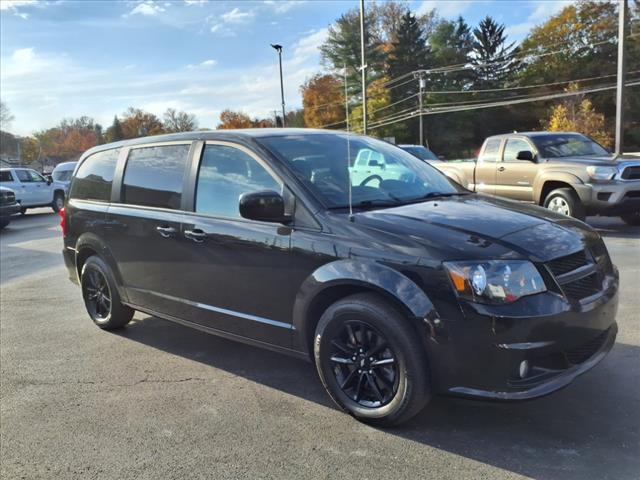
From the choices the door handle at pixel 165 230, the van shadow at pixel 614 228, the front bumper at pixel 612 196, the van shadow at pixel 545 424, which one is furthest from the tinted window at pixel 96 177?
the van shadow at pixel 614 228

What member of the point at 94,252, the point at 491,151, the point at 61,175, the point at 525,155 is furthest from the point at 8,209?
the point at 525,155

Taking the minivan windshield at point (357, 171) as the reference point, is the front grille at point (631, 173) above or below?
below

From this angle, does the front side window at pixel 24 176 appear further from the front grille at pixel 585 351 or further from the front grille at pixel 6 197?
the front grille at pixel 585 351

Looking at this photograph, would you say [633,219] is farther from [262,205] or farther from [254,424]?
[254,424]

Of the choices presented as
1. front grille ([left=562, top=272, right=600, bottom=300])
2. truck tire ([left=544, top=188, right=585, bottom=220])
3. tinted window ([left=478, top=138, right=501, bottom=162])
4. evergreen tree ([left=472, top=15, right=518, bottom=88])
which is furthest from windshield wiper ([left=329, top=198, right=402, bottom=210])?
evergreen tree ([left=472, top=15, right=518, bottom=88])

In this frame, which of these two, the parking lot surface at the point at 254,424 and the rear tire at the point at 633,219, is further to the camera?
the rear tire at the point at 633,219

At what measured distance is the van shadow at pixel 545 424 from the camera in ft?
9.29

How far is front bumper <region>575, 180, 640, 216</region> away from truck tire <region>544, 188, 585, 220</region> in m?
0.17

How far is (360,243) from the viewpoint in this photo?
323 cm

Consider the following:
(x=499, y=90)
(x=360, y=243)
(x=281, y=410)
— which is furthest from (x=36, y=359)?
(x=499, y=90)

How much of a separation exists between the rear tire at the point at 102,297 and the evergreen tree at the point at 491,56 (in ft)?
200

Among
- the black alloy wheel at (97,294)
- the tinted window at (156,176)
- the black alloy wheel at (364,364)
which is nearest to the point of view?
the black alloy wheel at (364,364)

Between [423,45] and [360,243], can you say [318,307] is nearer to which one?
[360,243]

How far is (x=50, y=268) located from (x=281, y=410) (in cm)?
716
